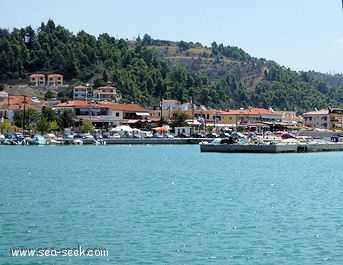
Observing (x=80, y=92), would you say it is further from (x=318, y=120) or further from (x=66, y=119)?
(x=318, y=120)

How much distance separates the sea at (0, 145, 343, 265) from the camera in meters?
20.2

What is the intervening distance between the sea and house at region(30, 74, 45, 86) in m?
117

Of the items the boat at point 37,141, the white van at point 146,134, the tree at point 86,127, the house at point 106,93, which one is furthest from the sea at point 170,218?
the house at point 106,93

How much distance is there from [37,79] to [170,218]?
141 metres

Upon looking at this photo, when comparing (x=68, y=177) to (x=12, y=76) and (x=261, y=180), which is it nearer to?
(x=261, y=180)

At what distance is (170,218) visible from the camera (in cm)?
2606

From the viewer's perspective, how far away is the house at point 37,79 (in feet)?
534

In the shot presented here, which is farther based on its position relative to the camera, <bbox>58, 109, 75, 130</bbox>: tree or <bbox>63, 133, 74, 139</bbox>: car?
<bbox>58, 109, 75, 130</bbox>: tree

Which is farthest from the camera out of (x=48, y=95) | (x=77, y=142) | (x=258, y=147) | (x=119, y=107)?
(x=48, y=95)

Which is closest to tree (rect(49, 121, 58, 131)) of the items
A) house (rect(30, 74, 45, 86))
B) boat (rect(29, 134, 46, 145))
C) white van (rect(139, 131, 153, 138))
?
boat (rect(29, 134, 46, 145))

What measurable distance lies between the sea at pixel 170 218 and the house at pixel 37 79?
11729 centimetres

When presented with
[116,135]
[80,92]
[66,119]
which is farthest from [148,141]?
[80,92]

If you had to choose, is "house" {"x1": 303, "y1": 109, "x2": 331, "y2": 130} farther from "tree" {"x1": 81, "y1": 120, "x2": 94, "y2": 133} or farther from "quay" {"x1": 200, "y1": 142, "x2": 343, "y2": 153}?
"quay" {"x1": 200, "y1": 142, "x2": 343, "y2": 153}

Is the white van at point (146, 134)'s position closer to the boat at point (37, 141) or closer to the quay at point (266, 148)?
the boat at point (37, 141)
